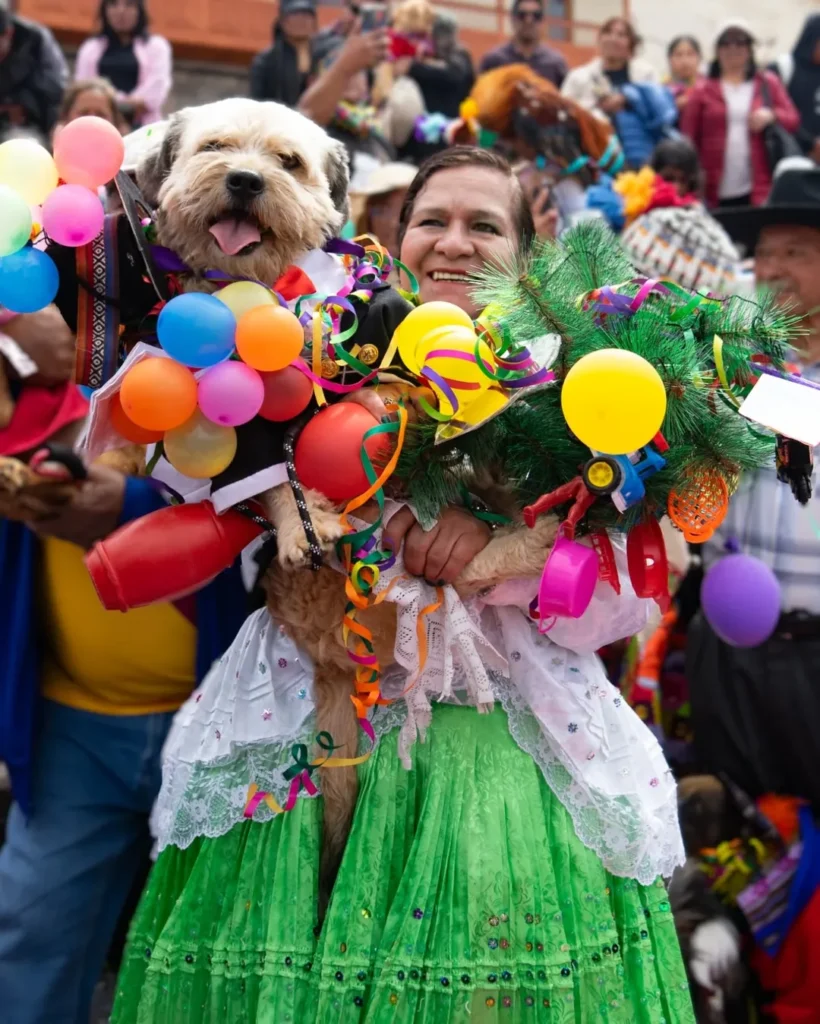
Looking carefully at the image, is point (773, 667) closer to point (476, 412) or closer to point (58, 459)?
point (476, 412)

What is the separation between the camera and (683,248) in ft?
13.6

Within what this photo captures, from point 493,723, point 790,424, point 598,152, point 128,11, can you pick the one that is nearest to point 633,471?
point 790,424

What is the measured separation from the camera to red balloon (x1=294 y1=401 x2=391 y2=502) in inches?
63.8

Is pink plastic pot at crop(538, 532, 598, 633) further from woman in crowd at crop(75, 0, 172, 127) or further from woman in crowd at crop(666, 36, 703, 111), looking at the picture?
woman in crowd at crop(666, 36, 703, 111)

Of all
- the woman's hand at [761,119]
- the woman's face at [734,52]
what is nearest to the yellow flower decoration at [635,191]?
the woman's hand at [761,119]

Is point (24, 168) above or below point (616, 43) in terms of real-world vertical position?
above

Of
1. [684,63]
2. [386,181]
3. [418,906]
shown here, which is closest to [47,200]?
[418,906]

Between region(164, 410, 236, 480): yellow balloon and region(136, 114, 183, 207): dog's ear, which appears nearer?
region(164, 410, 236, 480): yellow balloon

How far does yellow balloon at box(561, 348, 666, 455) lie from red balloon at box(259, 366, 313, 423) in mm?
401

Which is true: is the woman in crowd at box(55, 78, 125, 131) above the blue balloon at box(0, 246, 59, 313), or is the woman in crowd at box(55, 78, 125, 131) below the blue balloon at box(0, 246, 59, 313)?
below

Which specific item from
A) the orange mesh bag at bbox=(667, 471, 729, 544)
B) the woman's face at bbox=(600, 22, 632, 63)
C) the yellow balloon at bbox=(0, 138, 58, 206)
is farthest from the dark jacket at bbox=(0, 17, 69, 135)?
the orange mesh bag at bbox=(667, 471, 729, 544)

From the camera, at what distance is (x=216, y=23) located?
464 inches

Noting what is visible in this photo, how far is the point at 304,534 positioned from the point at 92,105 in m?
3.00

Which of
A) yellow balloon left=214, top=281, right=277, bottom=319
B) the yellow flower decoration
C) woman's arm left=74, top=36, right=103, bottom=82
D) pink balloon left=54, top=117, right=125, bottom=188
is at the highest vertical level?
pink balloon left=54, top=117, right=125, bottom=188
